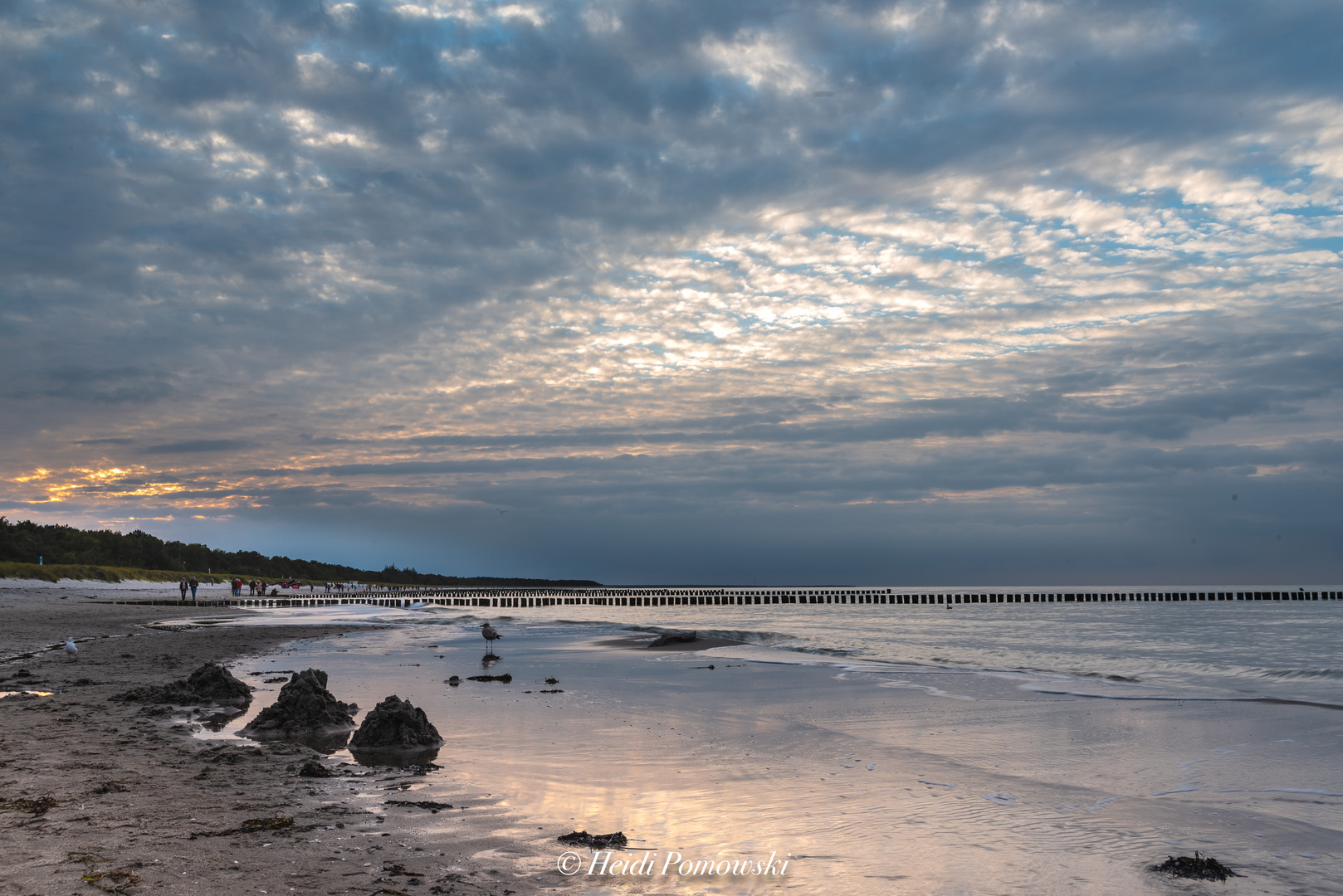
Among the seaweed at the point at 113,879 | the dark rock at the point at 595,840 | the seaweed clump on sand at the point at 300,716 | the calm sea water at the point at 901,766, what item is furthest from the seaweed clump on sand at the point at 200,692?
the dark rock at the point at 595,840

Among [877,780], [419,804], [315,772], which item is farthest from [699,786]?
[315,772]

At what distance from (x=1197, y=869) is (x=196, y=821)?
7.67m

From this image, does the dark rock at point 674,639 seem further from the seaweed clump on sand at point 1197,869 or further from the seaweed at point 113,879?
the seaweed at point 113,879

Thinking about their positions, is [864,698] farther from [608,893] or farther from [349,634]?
→ [349,634]

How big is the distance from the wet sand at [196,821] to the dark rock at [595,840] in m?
0.40

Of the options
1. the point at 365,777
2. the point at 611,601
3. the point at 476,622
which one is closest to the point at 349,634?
the point at 476,622

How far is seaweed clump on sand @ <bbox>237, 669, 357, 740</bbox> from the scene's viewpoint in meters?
10.5

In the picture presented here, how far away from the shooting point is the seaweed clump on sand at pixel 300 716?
10.5 meters

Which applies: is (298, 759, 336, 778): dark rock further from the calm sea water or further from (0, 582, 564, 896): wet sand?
the calm sea water

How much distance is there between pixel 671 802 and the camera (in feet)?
24.6

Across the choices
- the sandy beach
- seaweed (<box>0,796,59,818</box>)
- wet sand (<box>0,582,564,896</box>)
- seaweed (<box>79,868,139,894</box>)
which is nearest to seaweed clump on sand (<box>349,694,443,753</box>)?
the sandy beach

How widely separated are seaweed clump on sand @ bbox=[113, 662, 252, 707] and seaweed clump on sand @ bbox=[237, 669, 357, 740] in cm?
218

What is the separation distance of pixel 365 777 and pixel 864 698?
10079mm

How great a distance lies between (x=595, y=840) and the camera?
243 inches
